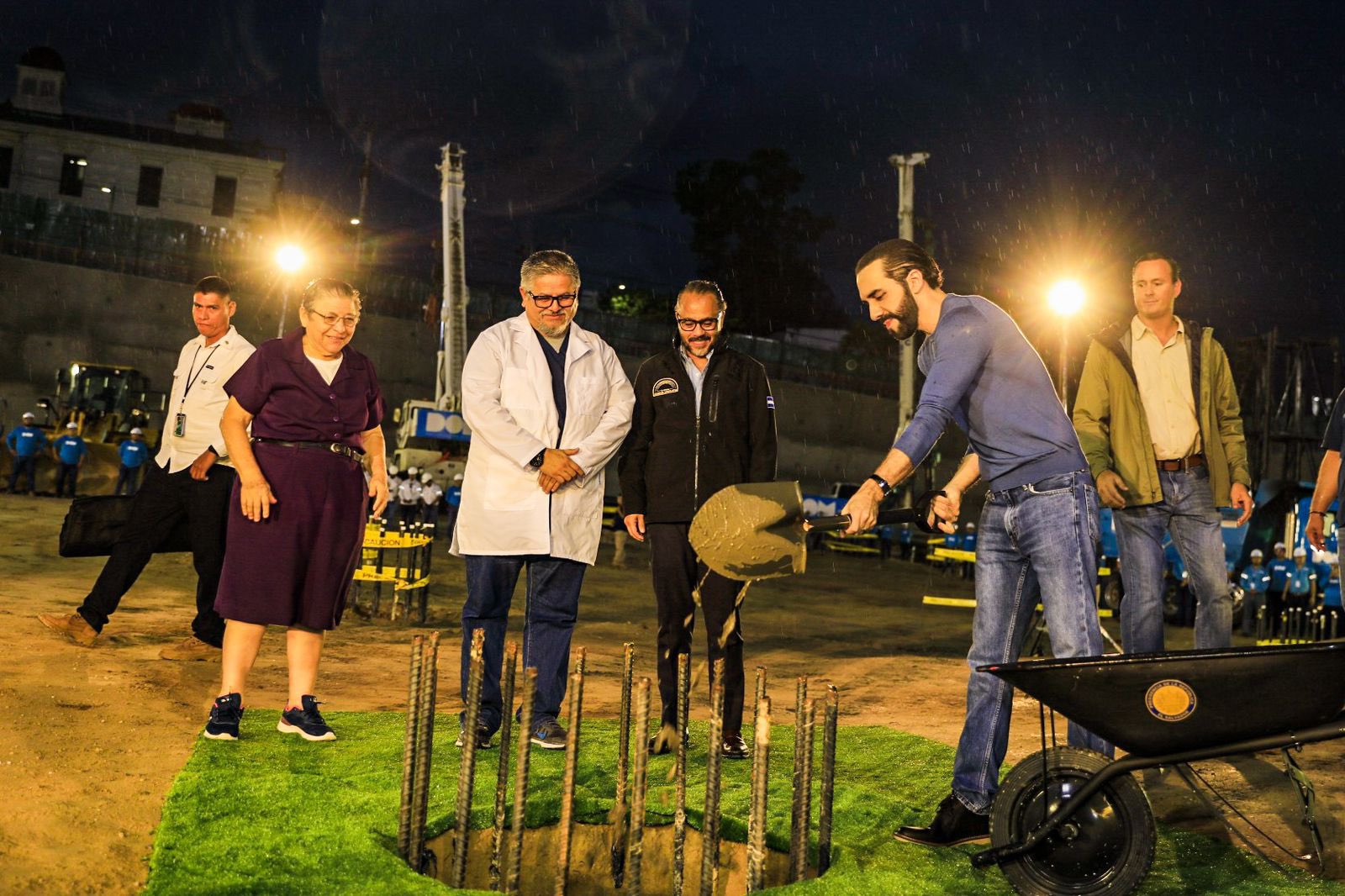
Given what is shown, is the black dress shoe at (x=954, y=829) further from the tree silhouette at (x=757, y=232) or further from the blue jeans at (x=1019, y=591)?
the tree silhouette at (x=757, y=232)

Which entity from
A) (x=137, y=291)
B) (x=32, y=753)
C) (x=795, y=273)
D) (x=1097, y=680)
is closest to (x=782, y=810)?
(x=1097, y=680)

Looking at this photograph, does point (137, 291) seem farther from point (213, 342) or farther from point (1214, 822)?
point (1214, 822)

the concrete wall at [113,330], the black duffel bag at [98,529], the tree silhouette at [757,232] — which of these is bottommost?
the black duffel bag at [98,529]

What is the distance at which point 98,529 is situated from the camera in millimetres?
6008

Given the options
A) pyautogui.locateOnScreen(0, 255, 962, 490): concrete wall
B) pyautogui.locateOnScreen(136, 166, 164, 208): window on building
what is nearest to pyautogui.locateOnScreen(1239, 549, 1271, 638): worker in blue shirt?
pyautogui.locateOnScreen(0, 255, 962, 490): concrete wall

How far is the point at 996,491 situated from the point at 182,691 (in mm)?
3710

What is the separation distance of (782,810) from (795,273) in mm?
42589

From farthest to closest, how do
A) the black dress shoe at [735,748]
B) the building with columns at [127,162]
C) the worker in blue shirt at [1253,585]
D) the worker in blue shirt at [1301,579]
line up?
the building with columns at [127,162], the worker in blue shirt at [1253,585], the worker in blue shirt at [1301,579], the black dress shoe at [735,748]

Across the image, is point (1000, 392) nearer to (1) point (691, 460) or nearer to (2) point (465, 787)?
(1) point (691, 460)

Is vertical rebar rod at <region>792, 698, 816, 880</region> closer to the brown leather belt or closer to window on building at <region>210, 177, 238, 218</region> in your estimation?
the brown leather belt

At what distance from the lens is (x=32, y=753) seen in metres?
3.94

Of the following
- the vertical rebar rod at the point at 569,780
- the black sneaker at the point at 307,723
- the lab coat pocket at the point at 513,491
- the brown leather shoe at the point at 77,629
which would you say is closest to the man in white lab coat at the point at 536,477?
the lab coat pocket at the point at 513,491

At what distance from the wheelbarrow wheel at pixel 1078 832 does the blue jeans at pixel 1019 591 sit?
14.7 inches

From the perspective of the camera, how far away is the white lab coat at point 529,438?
14.9 ft
